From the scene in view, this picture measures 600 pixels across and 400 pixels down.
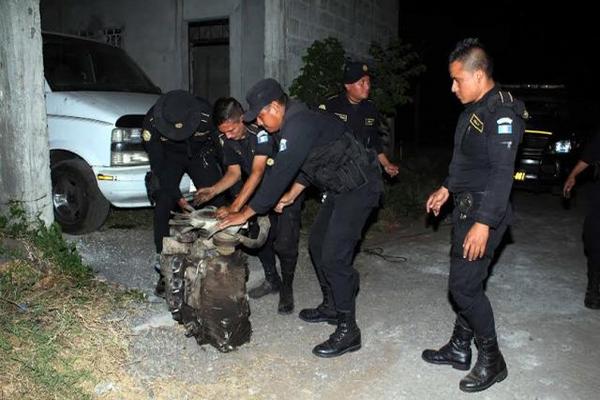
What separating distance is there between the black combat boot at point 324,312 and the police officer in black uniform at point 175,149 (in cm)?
124

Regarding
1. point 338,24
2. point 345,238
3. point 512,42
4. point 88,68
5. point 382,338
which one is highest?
point 512,42

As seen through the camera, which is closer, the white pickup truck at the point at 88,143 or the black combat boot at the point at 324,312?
the black combat boot at the point at 324,312

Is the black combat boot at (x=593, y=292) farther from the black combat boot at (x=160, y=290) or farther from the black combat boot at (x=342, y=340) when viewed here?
the black combat boot at (x=160, y=290)

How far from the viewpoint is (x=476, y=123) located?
302 cm

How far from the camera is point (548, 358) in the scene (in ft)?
12.1

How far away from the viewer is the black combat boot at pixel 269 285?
4.73m

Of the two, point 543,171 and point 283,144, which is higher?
point 283,144

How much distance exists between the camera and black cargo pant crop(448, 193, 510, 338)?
3133 mm

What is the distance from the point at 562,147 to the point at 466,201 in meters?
6.53

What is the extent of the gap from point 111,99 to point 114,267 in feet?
5.85

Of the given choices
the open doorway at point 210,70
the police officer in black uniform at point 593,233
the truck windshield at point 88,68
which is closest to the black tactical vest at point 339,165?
the police officer in black uniform at point 593,233

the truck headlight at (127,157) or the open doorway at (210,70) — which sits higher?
the open doorway at (210,70)

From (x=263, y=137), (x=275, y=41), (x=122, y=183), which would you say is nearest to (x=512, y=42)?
(x=275, y=41)

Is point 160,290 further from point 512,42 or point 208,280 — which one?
point 512,42
